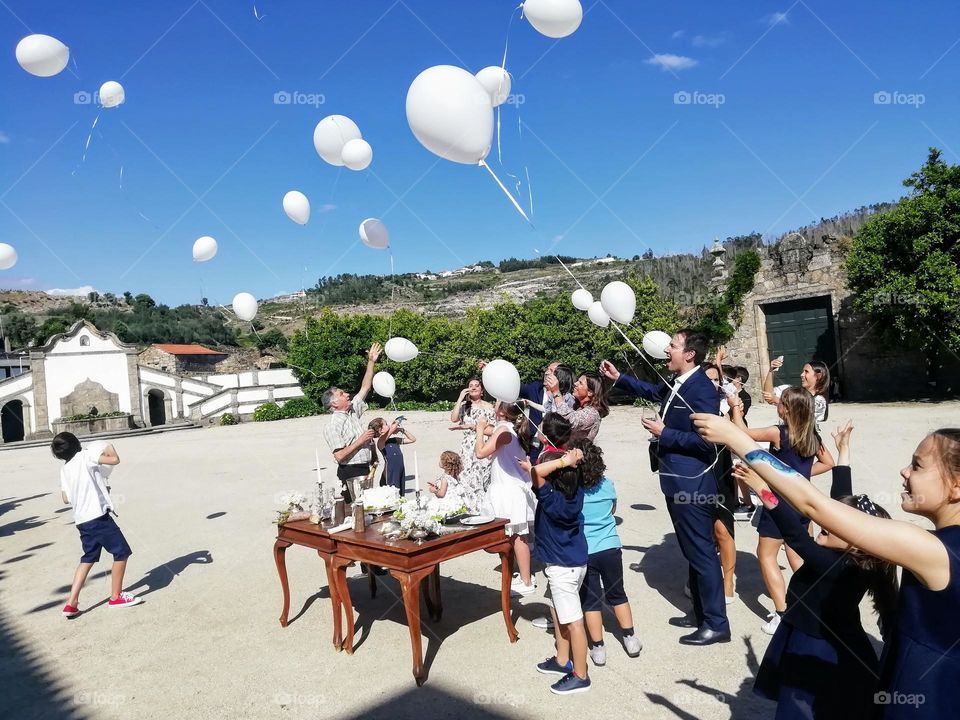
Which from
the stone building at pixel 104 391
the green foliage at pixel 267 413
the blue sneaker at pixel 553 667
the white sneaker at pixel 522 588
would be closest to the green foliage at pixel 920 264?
the white sneaker at pixel 522 588

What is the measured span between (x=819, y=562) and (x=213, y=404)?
115 feet

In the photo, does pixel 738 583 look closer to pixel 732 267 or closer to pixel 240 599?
pixel 240 599

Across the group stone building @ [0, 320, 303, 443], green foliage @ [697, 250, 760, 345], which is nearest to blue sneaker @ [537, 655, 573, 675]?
green foliage @ [697, 250, 760, 345]

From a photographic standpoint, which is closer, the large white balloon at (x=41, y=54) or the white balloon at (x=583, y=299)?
the large white balloon at (x=41, y=54)

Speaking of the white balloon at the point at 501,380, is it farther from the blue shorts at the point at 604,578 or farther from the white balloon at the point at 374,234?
the white balloon at the point at 374,234

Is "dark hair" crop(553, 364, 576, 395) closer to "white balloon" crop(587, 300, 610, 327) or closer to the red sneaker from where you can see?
"white balloon" crop(587, 300, 610, 327)

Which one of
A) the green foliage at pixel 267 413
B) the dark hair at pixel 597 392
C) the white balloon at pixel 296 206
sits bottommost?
the green foliage at pixel 267 413

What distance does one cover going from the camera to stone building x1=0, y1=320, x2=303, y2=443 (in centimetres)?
3161

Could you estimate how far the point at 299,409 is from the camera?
31.7 meters

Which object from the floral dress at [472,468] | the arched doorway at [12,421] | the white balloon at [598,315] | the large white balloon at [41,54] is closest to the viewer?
the floral dress at [472,468]

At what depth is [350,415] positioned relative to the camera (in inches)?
229

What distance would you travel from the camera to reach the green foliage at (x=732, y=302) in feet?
66.5

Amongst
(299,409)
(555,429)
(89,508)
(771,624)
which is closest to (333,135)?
(89,508)

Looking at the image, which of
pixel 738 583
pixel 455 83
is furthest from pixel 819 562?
pixel 455 83
